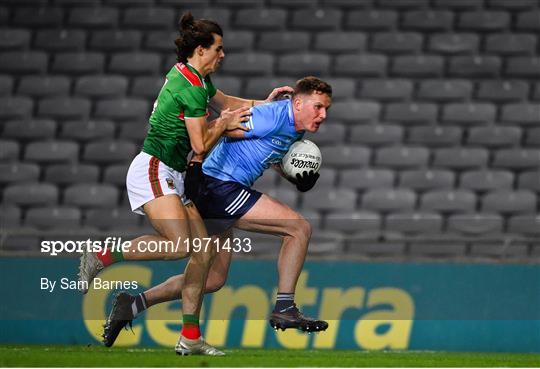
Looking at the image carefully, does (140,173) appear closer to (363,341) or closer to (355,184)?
(363,341)

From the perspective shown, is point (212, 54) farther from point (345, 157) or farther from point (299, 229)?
point (345, 157)

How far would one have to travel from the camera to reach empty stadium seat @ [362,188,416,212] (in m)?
11.8

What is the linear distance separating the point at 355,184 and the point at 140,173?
480 cm

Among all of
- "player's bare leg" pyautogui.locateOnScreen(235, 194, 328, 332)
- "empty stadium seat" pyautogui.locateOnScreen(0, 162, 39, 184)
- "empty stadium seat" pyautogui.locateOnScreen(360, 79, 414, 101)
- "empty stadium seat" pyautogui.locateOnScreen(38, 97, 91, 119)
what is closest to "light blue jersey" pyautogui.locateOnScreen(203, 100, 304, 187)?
"player's bare leg" pyautogui.locateOnScreen(235, 194, 328, 332)

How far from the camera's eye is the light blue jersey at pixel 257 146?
7.69m

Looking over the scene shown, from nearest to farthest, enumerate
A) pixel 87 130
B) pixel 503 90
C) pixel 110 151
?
pixel 110 151
pixel 87 130
pixel 503 90

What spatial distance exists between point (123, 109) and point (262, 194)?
554 cm

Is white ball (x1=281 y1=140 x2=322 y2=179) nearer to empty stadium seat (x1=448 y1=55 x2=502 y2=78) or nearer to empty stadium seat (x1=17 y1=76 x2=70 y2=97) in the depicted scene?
empty stadium seat (x1=448 y1=55 x2=502 y2=78)

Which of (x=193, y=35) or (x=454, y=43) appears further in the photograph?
(x=454, y=43)

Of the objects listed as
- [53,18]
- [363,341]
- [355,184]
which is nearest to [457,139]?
[355,184]

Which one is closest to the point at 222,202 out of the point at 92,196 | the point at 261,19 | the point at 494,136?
the point at 92,196

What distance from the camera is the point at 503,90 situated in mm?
13070

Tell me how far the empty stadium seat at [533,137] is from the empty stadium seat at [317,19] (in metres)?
2.60

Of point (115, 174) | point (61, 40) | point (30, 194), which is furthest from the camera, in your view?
point (61, 40)
